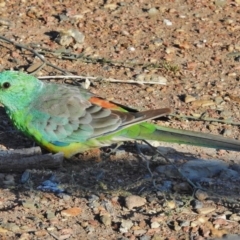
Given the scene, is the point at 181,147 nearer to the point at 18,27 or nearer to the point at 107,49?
the point at 107,49

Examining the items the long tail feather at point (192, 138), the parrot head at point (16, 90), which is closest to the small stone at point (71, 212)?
the long tail feather at point (192, 138)

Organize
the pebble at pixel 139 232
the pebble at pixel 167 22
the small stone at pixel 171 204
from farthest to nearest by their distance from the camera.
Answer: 1. the pebble at pixel 167 22
2. the small stone at pixel 171 204
3. the pebble at pixel 139 232

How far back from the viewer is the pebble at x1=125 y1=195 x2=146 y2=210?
5.23 meters

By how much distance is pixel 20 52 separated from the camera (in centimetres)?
749

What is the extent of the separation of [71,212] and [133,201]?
0.43 metres

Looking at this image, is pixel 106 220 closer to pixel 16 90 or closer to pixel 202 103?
pixel 16 90

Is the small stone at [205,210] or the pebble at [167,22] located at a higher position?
the pebble at [167,22]

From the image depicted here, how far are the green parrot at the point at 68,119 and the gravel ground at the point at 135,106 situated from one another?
19 centimetres

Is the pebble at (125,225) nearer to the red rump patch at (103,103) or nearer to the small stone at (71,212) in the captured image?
the small stone at (71,212)

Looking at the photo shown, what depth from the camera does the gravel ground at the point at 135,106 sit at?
5.09 metres

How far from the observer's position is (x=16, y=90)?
233 inches

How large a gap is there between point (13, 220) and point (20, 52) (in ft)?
9.04

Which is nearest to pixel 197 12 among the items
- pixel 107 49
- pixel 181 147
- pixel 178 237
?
pixel 107 49

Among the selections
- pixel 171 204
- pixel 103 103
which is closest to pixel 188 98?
pixel 103 103
